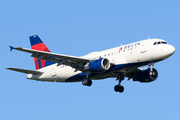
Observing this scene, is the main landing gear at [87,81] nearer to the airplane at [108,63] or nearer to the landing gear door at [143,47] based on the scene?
the airplane at [108,63]

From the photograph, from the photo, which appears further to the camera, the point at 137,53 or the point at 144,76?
the point at 144,76

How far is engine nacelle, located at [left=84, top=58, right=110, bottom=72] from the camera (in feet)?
138

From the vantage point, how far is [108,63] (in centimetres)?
4250

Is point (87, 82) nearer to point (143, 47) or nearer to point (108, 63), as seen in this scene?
point (108, 63)

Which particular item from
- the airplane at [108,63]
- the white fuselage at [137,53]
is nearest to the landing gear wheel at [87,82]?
the airplane at [108,63]

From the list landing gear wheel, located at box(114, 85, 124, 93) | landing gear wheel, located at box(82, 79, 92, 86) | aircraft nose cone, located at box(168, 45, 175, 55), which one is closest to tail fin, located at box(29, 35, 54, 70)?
landing gear wheel, located at box(82, 79, 92, 86)

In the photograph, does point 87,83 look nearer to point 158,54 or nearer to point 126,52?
point 126,52

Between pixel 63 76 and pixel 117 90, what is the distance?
7.80 m

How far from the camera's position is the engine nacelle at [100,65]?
42.1m

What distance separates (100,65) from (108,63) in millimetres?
1072

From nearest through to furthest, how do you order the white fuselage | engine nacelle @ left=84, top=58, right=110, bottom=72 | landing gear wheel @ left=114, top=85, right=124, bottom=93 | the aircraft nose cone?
the aircraft nose cone → the white fuselage → engine nacelle @ left=84, top=58, right=110, bottom=72 → landing gear wheel @ left=114, top=85, right=124, bottom=93

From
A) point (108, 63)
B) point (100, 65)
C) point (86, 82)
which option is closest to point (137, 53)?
point (108, 63)

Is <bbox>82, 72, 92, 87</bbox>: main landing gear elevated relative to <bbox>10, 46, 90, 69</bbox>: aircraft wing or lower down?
lower down

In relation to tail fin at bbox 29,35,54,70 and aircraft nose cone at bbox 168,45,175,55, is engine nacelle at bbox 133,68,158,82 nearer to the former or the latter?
aircraft nose cone at bbox 168,45,175,55
